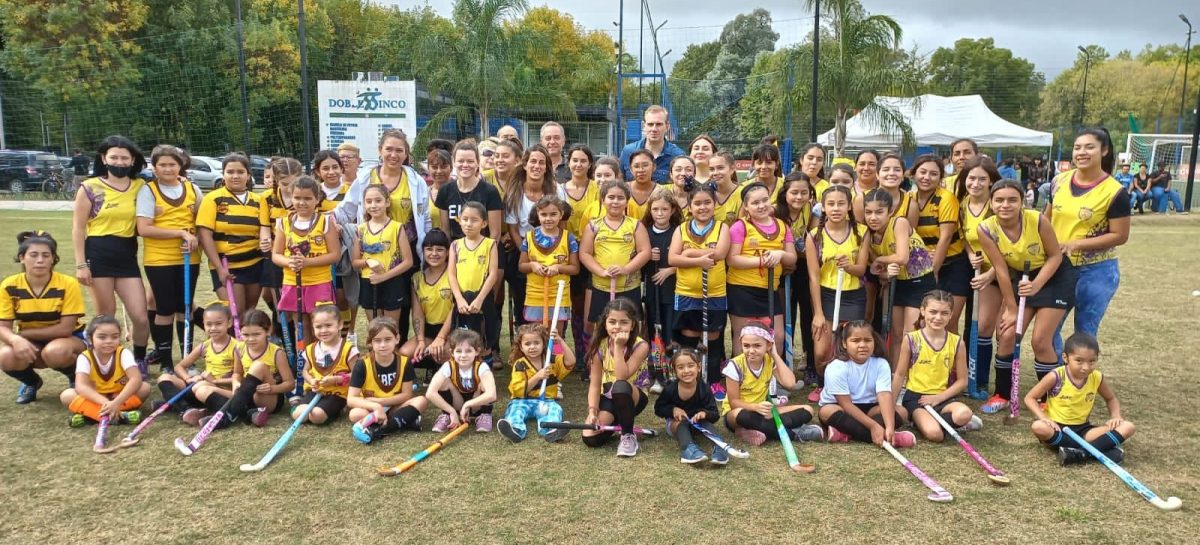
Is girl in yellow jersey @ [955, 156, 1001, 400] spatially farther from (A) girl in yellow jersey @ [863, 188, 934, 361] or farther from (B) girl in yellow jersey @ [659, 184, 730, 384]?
(B) girl in yellow jersey @ [659, 184, 730, 384]

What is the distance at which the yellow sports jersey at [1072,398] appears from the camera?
4095mm

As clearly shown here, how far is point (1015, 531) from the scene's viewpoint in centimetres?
323

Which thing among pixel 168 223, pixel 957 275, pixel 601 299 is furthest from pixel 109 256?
pixel 957 275

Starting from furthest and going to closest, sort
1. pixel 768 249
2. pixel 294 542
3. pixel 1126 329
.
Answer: pixel 1126 329 < pixel 768 249 < pixel 294 542

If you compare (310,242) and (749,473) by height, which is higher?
(310,242)

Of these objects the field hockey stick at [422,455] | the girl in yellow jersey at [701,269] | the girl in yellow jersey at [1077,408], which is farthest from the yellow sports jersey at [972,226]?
the field hockey stick at [422,455]

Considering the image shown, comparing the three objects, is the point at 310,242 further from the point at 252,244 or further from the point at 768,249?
the point at 768,249

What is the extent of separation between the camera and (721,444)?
4059 mm

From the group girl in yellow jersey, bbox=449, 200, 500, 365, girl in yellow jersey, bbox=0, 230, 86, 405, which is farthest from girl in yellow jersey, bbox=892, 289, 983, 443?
girl in yellow jersey, bbox=0, 230, 86, 405

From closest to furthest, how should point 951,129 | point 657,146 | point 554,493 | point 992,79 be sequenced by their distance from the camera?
point 554,493, point 657,146, point 951,129, point 992,79

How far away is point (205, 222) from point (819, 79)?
38.1 ft

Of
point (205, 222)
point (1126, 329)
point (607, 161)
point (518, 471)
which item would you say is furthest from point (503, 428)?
point (1126, 329)

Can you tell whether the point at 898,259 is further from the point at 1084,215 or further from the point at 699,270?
the point at 699,270

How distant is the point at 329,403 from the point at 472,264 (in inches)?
51.1
